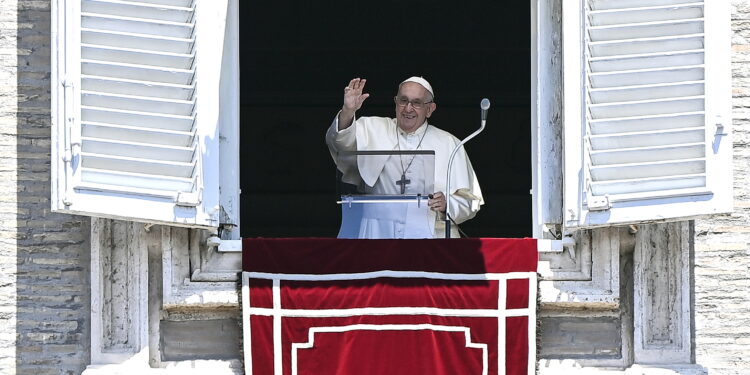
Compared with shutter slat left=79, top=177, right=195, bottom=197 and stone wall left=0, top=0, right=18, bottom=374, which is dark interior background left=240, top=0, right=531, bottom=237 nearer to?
stone wall left=0, top=0, right=18, bottom=374

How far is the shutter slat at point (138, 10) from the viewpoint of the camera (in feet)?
33.3

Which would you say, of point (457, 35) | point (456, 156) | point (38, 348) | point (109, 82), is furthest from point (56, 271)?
point (457, 35)

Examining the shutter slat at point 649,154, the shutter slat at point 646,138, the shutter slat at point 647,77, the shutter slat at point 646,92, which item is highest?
the shutter slat at point 647,77

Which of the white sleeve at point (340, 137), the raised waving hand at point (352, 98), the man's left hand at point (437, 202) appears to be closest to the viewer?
the man's left hand at point (437, 202)

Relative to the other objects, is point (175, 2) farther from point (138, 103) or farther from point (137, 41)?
point (138, 103)

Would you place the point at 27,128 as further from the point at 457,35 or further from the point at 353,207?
the point at 457,35

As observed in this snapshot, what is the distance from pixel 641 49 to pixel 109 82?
2.36 meters

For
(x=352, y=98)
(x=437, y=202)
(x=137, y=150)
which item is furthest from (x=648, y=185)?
(x=137, y=150)

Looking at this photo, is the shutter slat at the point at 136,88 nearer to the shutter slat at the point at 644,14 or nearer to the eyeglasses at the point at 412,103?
the eyeglasses at the point at 412,103

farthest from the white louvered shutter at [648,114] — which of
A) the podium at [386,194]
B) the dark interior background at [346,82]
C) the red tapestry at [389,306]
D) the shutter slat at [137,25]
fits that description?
the dark interior background at [346,82]

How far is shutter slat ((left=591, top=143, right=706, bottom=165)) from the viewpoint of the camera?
33.4ft

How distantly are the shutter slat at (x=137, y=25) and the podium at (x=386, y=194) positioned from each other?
3.55 ft

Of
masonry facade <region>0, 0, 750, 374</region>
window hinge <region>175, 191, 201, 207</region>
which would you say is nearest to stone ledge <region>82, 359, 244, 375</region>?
masonry facade <region>0, 0, 750, 374</region>

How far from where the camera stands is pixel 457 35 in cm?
1525
